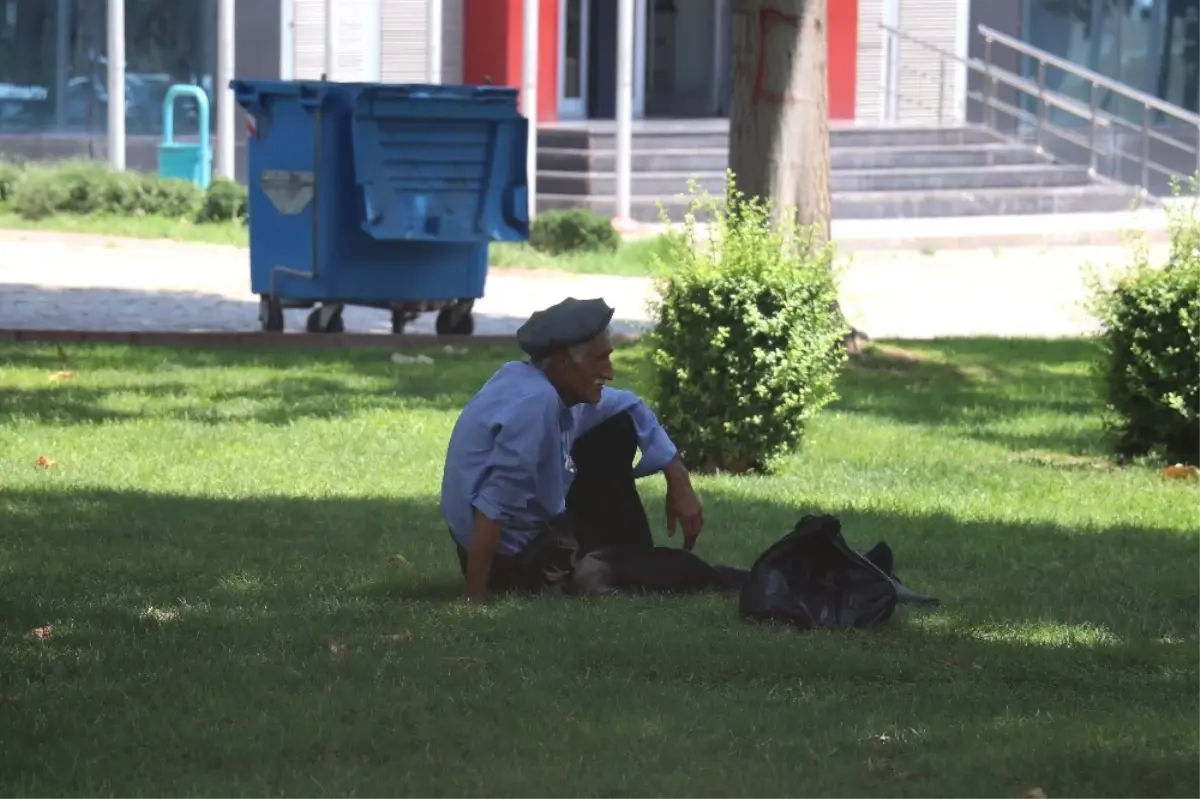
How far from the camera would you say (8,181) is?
2248 centimetres

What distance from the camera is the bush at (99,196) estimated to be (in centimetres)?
2167

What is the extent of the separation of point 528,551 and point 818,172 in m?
6.45

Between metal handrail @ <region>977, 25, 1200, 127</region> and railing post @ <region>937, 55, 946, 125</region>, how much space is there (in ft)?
2.92

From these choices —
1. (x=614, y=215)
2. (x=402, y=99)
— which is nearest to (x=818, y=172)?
(x=402, y=99)

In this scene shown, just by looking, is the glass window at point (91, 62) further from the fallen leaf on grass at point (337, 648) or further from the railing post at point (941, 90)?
the fallen leaf on grass at point (337, 648)

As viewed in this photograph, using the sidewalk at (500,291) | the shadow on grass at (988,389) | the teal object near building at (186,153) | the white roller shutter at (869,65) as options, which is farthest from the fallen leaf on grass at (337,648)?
the white roller shutter at (869,65)

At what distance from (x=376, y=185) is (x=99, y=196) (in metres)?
9.08

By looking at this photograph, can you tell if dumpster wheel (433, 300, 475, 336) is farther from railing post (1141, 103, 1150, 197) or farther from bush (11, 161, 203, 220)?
railing post (1141, 103, 1150, 197)

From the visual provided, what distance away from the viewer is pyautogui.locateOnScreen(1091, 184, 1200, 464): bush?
9.87 meters

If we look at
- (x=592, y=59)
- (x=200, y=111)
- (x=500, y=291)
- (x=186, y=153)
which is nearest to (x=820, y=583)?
(x=500, y=291)

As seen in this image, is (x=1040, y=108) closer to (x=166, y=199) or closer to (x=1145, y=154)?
(x=1145, y=154)

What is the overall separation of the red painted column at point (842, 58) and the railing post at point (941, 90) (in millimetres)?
1055

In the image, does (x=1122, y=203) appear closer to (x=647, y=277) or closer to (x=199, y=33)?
(x=647, y=277)

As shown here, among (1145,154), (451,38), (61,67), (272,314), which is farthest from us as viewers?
(1145,154)
